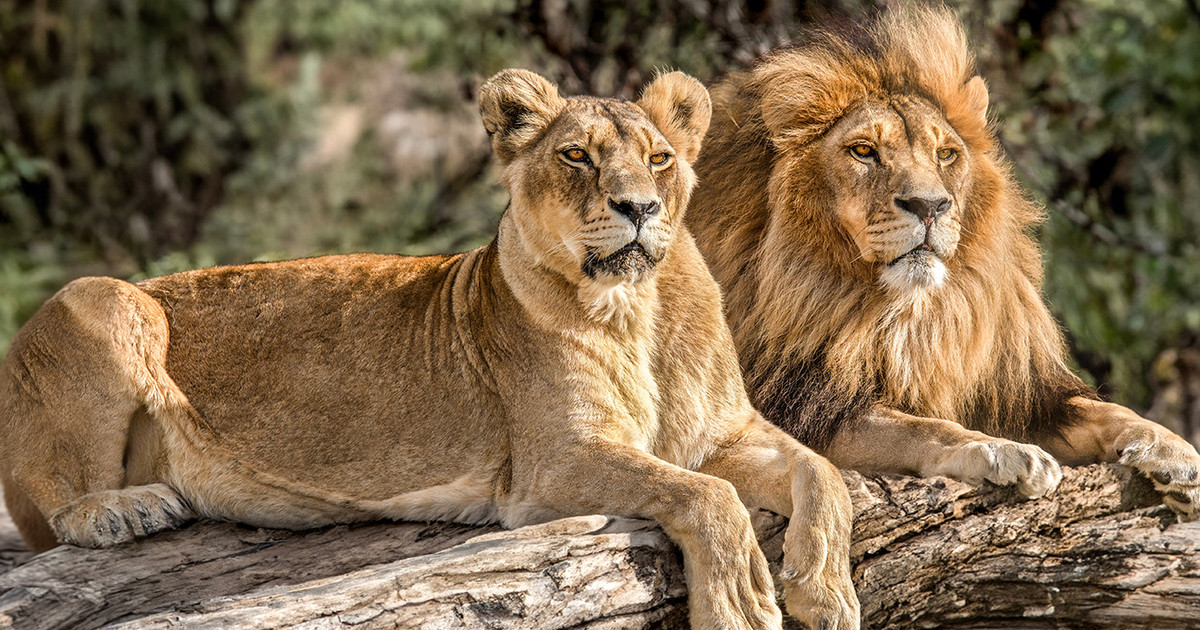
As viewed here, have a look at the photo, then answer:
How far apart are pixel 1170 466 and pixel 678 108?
5.83 feet

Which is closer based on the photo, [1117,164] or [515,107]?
[515,107]

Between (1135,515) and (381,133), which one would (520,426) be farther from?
(381,133)

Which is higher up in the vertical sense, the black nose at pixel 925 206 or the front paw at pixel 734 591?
the black nose at pixel 925 206

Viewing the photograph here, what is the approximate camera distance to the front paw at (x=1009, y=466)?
3.42 metres

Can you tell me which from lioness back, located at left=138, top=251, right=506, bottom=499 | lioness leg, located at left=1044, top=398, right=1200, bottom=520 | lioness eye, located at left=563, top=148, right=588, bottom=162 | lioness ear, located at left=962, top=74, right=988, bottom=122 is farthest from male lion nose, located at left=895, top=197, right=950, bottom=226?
lioness back, located at left=138, top=251, right=506, bottom=499

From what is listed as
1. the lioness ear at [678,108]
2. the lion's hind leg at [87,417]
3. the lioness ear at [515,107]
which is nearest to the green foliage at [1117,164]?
the lioness ear at [678,108]

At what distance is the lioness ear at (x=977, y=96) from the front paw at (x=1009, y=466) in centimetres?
121

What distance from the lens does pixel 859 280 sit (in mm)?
3973

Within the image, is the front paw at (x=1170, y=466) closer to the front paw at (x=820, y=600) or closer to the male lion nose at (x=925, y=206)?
the male lion nose at (x=925, y=206)

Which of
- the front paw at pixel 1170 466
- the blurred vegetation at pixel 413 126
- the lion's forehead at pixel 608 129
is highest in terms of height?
the blurred vegetation at pixel 413 126

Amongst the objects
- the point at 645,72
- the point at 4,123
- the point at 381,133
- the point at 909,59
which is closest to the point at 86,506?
the point at 909,59

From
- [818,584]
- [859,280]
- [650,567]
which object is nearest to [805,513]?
[818,584]

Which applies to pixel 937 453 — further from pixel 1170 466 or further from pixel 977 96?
pixel 977 96

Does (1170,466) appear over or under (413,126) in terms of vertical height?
under
